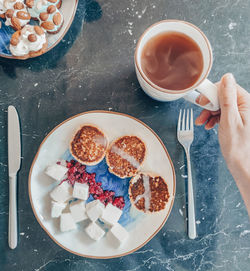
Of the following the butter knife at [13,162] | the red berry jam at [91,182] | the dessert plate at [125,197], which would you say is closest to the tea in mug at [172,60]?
the dessert plate at [125,197]

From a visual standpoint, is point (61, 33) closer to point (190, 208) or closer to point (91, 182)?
point (91, 182)

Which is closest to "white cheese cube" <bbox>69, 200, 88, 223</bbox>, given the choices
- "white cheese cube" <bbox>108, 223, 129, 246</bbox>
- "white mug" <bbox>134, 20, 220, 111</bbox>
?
"white cheese cube" <bbox>108, 223, 129, 246</bbox>

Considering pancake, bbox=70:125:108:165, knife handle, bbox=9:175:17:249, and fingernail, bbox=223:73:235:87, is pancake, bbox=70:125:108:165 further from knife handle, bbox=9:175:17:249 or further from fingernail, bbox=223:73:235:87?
fingernail, bbox=223:73:235:87

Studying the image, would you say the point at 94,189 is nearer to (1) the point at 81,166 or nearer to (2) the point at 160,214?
(1) the point at 81,166

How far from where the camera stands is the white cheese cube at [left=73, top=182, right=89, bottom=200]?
45.0 inches

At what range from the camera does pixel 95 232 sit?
1.14 meters

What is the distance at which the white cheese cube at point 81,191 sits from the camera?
1.14m

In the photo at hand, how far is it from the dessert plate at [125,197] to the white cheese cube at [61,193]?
39 mm

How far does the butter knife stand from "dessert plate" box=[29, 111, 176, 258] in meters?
0.11

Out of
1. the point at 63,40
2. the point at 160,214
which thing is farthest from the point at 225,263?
the point at 63,40

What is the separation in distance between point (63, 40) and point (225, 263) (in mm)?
1185

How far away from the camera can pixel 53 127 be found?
122cm

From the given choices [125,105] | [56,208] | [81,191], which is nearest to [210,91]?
[125,105]

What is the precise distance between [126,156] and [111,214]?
24 cm
